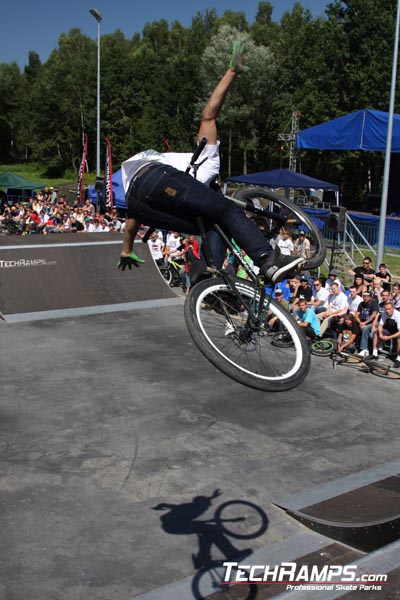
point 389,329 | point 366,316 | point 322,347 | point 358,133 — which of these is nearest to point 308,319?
point 322,347

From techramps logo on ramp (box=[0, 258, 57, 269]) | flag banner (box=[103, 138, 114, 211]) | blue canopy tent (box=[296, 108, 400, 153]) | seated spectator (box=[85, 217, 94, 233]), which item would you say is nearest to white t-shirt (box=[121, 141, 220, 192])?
techramps logo on ramp (box=[0, 258, 57, 269])

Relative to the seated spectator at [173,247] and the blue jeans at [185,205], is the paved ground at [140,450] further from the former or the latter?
the seated spectator at [173,247]

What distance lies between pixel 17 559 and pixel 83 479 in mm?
1567

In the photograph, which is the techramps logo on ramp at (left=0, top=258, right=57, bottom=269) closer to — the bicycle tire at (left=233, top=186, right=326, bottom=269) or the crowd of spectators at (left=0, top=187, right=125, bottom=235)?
the crowd of spectators at (left=0, top=187, right=125, bottom=235)

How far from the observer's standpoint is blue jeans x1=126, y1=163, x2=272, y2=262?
472 cm

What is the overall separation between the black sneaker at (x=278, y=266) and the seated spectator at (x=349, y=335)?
26.9 ft

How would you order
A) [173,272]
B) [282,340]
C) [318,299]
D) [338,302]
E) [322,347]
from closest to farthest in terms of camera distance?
1. [282,340]
2. [322,347]
3. [338,302]
4. [318,299]
5. [173,272]

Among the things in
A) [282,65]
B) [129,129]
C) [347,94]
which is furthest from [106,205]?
[129,129]

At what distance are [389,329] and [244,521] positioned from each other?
22.6ft

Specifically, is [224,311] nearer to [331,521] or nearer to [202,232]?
[202,232]

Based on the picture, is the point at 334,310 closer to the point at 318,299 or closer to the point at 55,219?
the point at 318,299

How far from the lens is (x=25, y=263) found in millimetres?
15125

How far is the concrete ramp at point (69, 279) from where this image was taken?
14570 millimetres

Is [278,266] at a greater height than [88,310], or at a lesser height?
greater
